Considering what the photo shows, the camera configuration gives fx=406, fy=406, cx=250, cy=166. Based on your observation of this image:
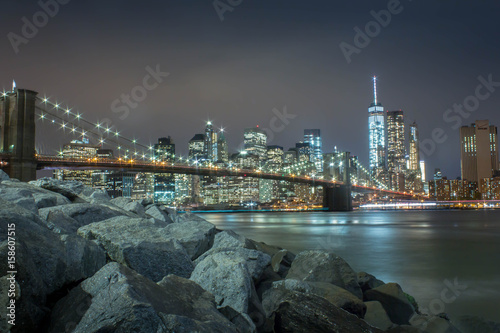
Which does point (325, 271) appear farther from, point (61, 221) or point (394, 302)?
point (61, 221)

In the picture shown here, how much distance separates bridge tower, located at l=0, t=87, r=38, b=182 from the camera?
30.8 meters

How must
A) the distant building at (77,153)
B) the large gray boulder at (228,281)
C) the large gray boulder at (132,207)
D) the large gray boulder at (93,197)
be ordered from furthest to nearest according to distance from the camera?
1. the distant building at (77,153)
2. the large gray boulder at (132,207)
3. the large gray boulder at (93,197)
4. the large gray boulder at (228,281)

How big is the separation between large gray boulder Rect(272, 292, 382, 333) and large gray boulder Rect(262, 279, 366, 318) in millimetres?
384

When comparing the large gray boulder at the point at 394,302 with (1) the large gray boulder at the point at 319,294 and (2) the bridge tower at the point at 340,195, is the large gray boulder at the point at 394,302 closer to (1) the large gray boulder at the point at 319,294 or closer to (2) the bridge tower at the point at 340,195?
(1) the large gray boulder at the point at 319,294

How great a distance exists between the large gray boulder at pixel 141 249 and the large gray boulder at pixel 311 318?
1.20m

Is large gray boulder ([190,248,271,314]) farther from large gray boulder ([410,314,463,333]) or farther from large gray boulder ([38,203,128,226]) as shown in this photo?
large gray boulder ([38,203,128,226])

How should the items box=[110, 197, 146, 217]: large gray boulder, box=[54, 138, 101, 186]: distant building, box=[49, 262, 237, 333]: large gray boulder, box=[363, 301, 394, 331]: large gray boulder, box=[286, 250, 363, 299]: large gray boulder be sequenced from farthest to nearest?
1. box=[54, 138, 101, 186]: distant building
2. box=[110, 197, 146, 217]: large gray boulder
3. box=[286, 250, 363, 299]: large gray boulder
4. box=[363, 301, 394, 331]: large gray boulder
5. box=[49, 262, 237, 333]: large gray boulder

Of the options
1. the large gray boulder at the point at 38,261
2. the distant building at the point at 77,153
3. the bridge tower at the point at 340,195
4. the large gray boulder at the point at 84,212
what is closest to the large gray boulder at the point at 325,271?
the large gray boulder at the point at 38,261

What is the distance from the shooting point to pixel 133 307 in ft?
8.96

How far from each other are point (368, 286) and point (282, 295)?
2.73 m

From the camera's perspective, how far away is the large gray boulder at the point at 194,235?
6.00 meters

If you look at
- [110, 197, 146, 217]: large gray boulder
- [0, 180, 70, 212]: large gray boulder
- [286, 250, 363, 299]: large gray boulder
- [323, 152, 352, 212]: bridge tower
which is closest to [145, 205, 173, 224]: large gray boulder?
[110, 197, 146, 217]: large gray boulder

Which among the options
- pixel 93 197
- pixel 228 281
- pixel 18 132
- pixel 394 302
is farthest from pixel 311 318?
pixel 18 132

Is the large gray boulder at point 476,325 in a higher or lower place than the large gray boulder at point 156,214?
lower
